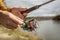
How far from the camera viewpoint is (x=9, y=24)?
1.78 feet

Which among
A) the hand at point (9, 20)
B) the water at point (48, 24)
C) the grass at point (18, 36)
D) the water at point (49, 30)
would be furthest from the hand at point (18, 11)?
the water at point (49, 30)

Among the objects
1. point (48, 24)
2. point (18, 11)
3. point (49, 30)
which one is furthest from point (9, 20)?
point (48, 24)

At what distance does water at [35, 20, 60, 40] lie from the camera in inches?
222

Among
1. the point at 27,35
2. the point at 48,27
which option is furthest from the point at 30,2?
the point at 48,27

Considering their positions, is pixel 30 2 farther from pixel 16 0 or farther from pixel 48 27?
pixel 48 27

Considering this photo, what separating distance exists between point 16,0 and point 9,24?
433 cm

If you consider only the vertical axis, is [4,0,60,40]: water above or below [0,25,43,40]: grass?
above

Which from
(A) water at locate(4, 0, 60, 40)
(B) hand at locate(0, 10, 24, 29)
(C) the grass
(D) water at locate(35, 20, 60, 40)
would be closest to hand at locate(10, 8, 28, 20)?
(B) hand at locate(0, 10, 24, 29)

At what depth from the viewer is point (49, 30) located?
21.0 ft

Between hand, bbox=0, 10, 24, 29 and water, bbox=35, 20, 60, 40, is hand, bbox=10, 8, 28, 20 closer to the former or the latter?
hand, bbox=0, 10, 24, 29

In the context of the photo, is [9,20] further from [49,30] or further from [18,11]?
[49,30]

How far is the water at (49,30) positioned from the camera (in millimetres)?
5649

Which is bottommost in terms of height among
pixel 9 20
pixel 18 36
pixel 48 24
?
pixel 9 20

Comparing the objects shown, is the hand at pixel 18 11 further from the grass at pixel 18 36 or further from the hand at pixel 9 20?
the grass at pixel 18 36
